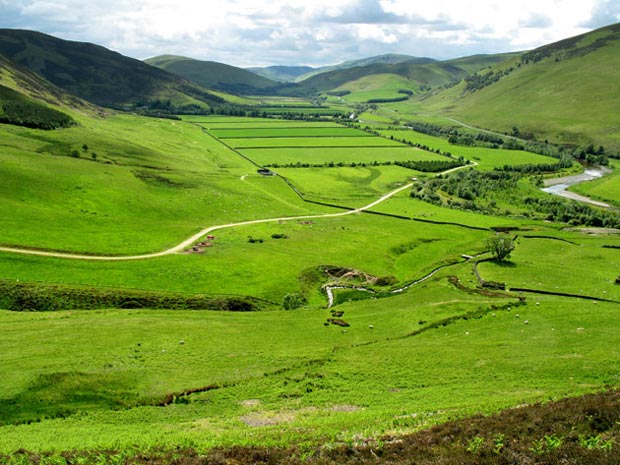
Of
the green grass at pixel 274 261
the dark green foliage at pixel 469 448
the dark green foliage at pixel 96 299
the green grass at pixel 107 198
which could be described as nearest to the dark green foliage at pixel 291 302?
the green grass at pixel 274 261

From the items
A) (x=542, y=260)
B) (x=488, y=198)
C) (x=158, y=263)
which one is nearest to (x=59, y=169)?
(x=158, y=263)

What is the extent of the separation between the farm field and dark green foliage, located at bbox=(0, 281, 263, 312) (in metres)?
0.32

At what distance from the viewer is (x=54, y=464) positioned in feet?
106

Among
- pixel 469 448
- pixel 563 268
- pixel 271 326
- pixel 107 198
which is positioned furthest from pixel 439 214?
pixel 469 448

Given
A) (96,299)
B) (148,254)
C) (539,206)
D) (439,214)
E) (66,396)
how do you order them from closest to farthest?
(66,396) < (96,299) < (148,254) < (439,214) < (539,206)

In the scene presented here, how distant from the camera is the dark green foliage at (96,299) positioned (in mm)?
76562

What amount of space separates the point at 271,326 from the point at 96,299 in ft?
102

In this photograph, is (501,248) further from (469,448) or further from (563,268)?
(469,448)

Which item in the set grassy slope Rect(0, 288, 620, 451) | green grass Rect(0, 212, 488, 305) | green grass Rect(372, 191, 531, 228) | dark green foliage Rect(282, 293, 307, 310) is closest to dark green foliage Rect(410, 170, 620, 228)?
green grass Rect(372, 191, 531, 228)

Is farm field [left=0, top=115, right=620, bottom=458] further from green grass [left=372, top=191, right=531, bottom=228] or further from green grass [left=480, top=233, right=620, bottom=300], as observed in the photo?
green grass [left=372, top=191, right=531, bottom=228]

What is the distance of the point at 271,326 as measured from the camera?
225ft

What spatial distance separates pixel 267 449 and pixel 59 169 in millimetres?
141266

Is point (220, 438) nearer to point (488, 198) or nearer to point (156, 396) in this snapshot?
point (156, 396)

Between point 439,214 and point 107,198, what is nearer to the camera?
point 107,198
